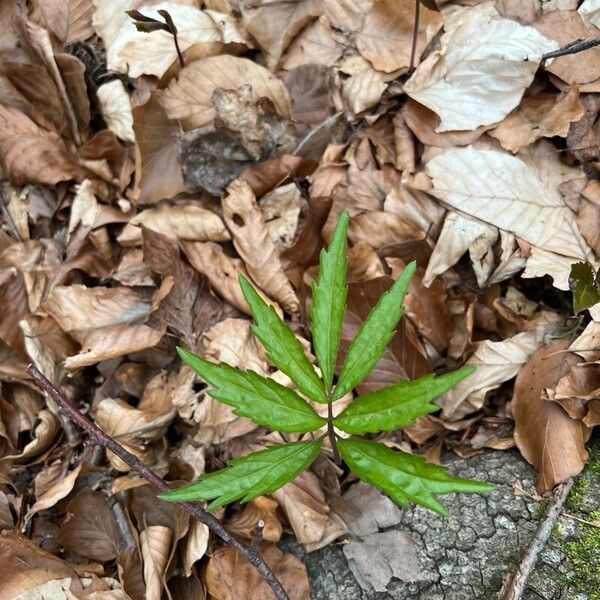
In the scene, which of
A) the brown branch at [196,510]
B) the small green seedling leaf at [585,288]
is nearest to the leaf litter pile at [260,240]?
the small green seedling leaf at [585,288]

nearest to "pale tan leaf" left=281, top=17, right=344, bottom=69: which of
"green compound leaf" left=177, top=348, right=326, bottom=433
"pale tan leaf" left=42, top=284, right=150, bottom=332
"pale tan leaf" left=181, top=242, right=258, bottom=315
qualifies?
"pale tan leaf" left=181, top=242, right=258, bottom=315

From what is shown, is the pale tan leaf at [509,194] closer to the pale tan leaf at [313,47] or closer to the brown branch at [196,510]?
the pale tan leaf at [313,47]

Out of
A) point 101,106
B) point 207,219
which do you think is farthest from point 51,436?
point 101,106

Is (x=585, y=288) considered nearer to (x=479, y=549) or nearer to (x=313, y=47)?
(x=479, y=549)

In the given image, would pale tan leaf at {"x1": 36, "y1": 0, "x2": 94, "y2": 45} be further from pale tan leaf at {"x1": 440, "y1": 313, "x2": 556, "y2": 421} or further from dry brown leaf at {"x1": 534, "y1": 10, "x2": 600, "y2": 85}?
pale tan leaf at {"x1": 440, "y1": 313, "x2": 556, "y2": 421}

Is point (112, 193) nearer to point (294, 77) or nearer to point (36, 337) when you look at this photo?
point (36, 337)
